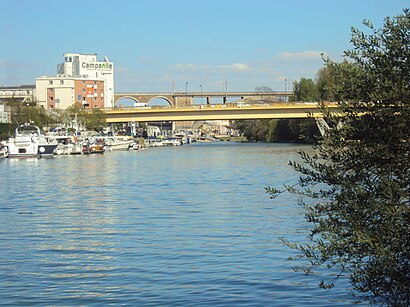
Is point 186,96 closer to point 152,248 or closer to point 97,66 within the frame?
point 97,66

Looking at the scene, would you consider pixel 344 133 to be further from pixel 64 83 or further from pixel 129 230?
pixel 64 83

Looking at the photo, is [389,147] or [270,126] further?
[270,126]

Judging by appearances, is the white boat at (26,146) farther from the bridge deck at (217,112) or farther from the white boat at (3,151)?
the bridge deck at (217,112)

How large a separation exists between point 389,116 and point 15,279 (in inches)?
454

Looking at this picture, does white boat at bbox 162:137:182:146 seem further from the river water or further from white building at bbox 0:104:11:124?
the river water

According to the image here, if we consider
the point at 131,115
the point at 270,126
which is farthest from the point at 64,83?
the point at 131,115

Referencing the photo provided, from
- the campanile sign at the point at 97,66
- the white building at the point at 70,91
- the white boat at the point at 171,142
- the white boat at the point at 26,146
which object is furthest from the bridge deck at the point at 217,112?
the campanile sign at the point at 97,66

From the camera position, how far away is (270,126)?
145 m

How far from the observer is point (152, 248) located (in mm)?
23875

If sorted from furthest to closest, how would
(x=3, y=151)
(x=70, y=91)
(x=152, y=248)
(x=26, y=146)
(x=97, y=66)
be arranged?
(x=97, y=66)
(x=70, y=91)
(x=3, y=151)
(x=26, y=146)
(x=152, y=248)

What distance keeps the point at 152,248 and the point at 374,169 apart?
12.8m

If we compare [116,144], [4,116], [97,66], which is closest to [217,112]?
[116,144]

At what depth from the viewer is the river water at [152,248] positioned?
18062mm

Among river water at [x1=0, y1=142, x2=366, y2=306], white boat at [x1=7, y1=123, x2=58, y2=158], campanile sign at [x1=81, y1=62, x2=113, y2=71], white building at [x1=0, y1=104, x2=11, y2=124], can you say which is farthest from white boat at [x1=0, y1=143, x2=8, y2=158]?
campanile sign at [x1=81, y1=62, x2=113, y2=71]
